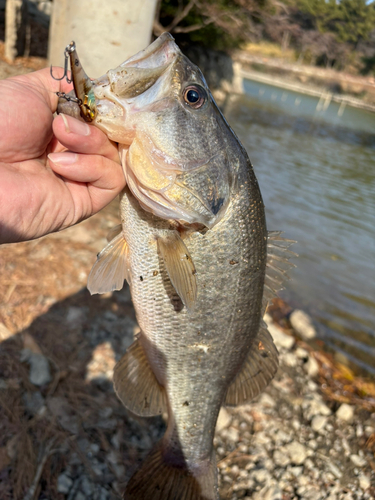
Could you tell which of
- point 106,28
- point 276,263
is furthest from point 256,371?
point 106,28

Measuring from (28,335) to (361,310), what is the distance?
534 cm

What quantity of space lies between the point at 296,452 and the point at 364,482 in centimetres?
60

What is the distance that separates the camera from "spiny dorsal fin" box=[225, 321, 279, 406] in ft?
7.37

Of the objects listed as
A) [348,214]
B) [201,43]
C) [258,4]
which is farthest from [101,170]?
[201,43]

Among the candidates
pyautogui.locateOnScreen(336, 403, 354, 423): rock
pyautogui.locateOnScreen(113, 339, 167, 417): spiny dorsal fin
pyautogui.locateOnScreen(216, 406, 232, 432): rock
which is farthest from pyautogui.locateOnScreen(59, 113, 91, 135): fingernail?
pyautogui.locateOnScreen(336, 403, 354, 423): rock

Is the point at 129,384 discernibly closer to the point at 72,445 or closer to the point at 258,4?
the point at 72,445

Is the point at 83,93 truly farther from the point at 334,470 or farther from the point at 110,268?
the point at 334,470

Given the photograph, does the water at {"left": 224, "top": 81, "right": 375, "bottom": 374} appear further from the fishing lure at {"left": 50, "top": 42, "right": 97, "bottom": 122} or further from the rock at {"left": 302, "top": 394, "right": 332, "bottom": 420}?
the fishing lure at {"left": 50, "top": 42, "right": 97, "bottom": 122}

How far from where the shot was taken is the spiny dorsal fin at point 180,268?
176 cm

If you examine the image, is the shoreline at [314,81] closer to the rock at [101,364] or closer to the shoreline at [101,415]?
the shoreline at [101,415]

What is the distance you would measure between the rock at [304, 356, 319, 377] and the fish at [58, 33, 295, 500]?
215 centimetres

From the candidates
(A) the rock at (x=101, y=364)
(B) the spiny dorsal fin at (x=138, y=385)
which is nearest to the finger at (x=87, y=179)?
(B) the spiny dorsal fin at (x=138, y=385)

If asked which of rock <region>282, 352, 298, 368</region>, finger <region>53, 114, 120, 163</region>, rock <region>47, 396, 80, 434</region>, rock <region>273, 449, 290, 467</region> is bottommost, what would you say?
rock <region>282, 352, 298, 368</region>

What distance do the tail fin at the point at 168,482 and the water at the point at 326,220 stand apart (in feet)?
11.2
